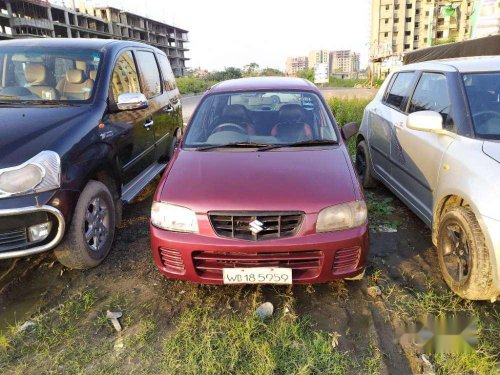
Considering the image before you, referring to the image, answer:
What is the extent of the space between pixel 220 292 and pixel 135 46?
3.34 metres

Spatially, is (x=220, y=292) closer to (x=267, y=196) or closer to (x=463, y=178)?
(x=267, y=196)

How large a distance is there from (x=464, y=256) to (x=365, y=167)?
8.69ft

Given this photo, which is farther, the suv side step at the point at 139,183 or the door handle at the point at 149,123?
the door handle at the point at 149,123

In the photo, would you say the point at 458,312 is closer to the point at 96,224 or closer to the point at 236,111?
the point at 236,111

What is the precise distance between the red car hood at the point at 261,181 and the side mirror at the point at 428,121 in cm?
65

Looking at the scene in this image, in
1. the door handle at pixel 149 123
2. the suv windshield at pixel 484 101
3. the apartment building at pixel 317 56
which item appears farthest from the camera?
the apartment building at pixel 317 56

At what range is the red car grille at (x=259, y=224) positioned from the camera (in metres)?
2.44

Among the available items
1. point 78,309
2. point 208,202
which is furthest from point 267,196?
point 78,309

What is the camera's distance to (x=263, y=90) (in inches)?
150

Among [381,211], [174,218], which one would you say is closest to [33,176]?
[174,218]

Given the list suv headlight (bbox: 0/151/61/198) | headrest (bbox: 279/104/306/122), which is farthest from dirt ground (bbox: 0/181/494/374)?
headrest (bbox: 279/104/306/122)

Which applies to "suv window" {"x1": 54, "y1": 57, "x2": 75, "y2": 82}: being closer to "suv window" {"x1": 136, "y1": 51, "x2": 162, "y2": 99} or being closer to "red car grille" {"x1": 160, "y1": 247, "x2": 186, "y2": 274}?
"suv window" {"x1": 136, "y1": 51, "x2": 162, "y2": 99}

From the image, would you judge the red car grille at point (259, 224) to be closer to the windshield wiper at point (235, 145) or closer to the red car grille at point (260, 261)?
the red car grille at point (260, 261)

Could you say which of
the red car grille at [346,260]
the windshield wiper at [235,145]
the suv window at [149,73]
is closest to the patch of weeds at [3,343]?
the windshield wiper at [235,145]
